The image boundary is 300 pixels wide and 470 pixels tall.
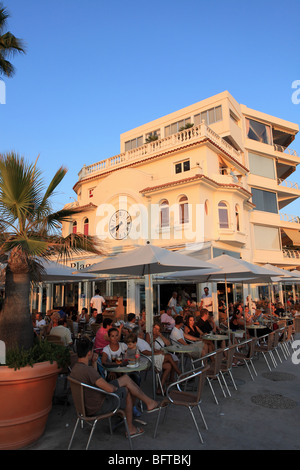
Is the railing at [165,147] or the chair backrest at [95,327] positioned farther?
the railing at [165,147]

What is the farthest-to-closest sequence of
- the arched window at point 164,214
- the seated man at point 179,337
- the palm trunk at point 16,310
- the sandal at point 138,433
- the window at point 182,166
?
the window at point 182,166 → the arched window at point 164,214 → the seated man at point 179,337 → the palm trunk at point 16,310 → the sandal at point 138,433

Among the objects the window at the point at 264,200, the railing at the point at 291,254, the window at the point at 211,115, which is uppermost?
the window at the point at 211,115

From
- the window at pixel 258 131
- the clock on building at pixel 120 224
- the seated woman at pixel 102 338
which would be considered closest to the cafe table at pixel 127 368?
the seated woman at pixel 102 338

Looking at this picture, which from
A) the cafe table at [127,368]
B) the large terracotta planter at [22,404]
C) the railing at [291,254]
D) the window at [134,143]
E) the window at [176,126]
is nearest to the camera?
the large terracotta planter at [22,404]

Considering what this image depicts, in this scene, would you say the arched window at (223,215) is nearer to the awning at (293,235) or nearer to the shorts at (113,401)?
the awning at (293,235)

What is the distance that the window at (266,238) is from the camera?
23.5 metres

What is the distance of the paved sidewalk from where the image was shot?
396cm

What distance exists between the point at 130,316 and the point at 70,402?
3894 mm

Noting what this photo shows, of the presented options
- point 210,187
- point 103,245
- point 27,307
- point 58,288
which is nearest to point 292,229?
point 210,187

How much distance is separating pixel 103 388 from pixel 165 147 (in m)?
18.3

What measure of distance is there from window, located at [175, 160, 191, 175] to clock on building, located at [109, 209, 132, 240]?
437cm

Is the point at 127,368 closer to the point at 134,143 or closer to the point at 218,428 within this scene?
the point at 218,428

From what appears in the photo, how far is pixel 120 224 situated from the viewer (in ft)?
68.3

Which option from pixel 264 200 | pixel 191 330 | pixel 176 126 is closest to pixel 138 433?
pixel 191 330
